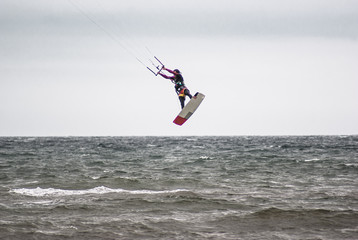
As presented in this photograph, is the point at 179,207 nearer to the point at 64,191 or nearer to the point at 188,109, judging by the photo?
the point at 188,109

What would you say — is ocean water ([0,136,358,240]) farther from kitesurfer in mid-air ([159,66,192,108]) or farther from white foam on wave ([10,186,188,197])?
kitesurfer in mid-air ([159,66,192,108])

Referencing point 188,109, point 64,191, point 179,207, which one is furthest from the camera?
A: point 64,191

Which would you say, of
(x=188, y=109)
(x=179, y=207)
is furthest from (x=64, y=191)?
(x=188, y=109)

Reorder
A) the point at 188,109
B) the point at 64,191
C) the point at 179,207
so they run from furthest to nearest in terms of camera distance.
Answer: the point at 64,191 < the point at 188,109 < the point at 179,207

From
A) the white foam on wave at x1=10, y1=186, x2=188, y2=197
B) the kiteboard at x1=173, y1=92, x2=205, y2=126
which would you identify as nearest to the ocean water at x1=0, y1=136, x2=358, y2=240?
the white foam on wave at x1=10, y1=186, x2=188, y2=197

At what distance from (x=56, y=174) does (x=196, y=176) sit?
325 inches

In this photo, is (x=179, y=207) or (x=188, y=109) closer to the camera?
(x=179, y=207)

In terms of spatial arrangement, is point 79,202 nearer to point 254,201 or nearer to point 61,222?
point 61,222

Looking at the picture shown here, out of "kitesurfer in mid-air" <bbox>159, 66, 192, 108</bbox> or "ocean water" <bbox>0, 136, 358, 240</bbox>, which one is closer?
"ocean water" <bbox>0, 136, 358, 240</bbox>

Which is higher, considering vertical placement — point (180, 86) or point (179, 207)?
point (180, 86)

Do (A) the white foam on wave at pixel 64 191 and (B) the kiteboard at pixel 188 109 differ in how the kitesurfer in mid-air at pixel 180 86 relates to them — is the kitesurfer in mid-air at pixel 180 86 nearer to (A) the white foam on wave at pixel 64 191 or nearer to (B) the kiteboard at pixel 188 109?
(B) the kiteboard at pixel 188 109

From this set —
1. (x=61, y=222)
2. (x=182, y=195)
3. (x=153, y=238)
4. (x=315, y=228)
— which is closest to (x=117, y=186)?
(x=182, y=195)

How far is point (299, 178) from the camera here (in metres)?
22.2

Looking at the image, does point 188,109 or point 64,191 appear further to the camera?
point 64,191
